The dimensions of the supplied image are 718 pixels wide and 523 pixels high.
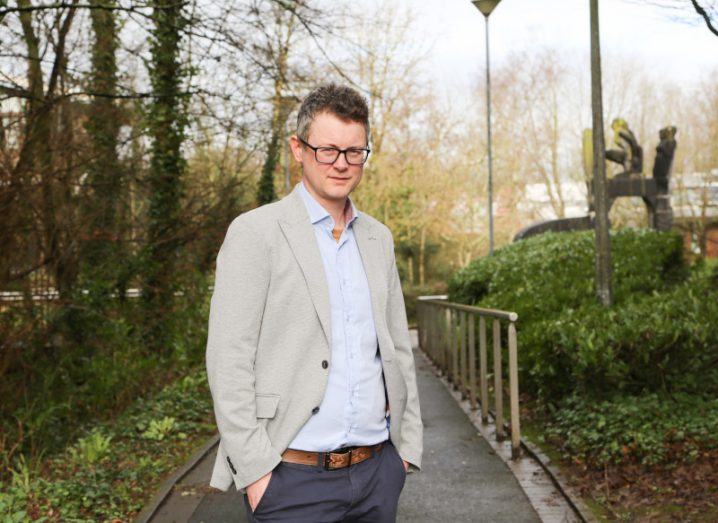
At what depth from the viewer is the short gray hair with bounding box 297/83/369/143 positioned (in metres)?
2.60

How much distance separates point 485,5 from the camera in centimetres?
1648

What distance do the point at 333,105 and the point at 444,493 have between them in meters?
4.02

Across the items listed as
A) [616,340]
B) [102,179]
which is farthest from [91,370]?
[616,340]

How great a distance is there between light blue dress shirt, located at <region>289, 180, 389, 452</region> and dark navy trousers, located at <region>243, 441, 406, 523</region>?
0.24 feet

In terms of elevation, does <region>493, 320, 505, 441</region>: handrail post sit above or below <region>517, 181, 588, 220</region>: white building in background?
below

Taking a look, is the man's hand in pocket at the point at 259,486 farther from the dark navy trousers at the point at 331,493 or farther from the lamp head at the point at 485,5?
the lamp head at the point at 485,5

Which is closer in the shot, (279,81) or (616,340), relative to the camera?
(616,340)

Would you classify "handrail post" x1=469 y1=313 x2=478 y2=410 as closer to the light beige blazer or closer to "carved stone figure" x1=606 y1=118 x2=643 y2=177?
the light beige blazer

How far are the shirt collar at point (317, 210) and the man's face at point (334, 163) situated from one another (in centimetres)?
2

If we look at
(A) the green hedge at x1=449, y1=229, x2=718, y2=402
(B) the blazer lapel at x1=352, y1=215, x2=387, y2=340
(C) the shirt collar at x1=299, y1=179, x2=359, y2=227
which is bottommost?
(A) the green hedge at x1=449, y1=229, x2=718, y2=402

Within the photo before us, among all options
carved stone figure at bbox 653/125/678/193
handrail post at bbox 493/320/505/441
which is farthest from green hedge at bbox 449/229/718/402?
carved stone figure at bbox 653/125/678/193

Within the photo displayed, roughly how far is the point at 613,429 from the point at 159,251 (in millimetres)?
8306

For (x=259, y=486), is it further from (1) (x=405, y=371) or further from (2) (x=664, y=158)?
(2) (x=664, y=158)

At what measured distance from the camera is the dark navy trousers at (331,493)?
2463mm
